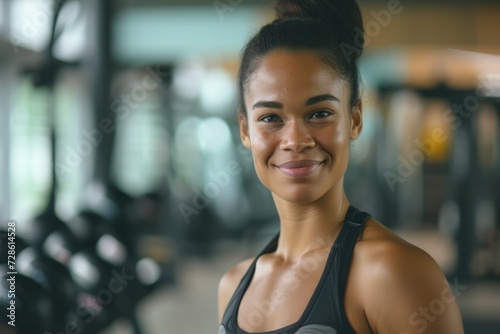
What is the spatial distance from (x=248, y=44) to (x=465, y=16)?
410 cm

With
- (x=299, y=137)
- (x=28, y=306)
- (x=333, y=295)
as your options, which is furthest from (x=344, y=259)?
(x=28, y=306)

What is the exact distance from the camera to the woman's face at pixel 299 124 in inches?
34.0

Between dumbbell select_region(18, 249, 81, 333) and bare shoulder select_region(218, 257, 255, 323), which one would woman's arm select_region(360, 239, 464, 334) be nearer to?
bare shoulder select_region(218, 257, 255, 323)

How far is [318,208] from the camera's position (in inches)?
36.6

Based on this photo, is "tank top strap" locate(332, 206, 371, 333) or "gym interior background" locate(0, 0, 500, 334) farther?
"gym interior background" locate(0, 0, 500, 334)

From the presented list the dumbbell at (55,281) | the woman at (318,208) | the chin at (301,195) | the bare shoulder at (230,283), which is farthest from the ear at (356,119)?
the dumbbell at (55,281)

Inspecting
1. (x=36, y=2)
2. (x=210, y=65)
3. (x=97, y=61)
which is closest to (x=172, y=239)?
(x=210, y=65)

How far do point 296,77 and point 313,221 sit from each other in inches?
8.1

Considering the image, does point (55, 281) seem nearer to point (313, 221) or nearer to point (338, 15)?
point (313, 221)

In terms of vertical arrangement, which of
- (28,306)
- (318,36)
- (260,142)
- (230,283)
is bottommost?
(28,306)

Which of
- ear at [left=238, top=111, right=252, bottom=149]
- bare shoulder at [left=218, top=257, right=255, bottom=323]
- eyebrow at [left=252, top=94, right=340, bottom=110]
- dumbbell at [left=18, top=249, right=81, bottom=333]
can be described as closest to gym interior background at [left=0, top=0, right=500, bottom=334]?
dumbbell at [left=18, top=249, right=81, bottom=333]

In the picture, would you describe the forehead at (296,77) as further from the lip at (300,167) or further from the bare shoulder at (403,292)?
the bare shoulder at (403,292)

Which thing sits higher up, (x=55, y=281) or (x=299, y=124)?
(x=299, y=124)

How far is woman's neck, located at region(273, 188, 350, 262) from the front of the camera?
928mm
